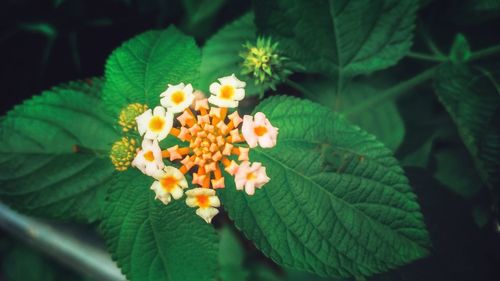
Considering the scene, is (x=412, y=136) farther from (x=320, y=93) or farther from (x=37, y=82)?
(x=37, y=82)

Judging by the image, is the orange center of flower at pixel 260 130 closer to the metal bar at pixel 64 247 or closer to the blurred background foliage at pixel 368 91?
the blurred background foliage at pixel 368 91

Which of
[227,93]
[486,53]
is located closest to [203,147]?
[227,93]

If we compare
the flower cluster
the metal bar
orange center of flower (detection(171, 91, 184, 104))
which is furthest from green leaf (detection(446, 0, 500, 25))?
the metal bar

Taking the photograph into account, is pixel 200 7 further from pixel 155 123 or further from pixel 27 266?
pixel 27 266

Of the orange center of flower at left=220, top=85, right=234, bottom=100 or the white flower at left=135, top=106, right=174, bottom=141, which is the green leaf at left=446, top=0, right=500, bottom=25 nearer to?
the orange center of flower at left=220, top=85, right=234, bottom=100

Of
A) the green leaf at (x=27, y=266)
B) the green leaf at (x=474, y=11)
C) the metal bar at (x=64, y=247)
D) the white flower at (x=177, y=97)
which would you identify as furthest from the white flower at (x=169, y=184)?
the green leaf at (x=27, y=266)

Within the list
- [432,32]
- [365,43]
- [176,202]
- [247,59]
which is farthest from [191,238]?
[432,32]

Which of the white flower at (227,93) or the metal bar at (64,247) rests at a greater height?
the metal bar at (64,247)
